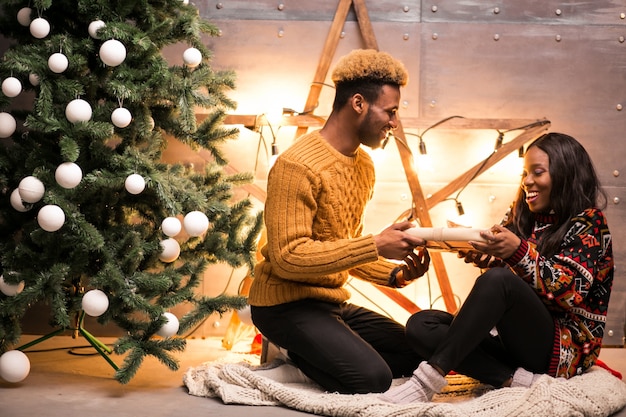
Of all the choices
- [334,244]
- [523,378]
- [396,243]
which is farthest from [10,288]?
[523,378]

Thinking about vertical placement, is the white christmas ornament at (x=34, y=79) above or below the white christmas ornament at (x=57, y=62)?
below

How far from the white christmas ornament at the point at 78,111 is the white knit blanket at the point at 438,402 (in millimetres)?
893

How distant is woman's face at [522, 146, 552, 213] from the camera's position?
8.08 ft

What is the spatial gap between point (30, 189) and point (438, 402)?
4.56 ft

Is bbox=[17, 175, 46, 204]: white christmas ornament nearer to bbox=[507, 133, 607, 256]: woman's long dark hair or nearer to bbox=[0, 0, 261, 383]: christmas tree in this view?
bbox=[0, 0, 261, 383]: christmas tree

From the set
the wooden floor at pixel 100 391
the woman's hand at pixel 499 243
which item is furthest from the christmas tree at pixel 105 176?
the woman's hand at pixel 499 243

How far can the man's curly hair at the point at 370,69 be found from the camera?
243cm

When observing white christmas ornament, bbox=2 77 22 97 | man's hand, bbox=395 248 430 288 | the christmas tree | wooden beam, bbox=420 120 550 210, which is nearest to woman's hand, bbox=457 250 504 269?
man's hand, bbox=395 248 430 288

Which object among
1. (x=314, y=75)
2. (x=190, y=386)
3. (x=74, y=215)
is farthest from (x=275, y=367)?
(x=314, y=75)

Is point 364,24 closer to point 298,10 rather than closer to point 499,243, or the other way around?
point 298,10

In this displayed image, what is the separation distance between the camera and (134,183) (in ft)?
7.95

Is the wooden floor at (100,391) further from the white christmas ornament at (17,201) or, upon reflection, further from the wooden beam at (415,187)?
the wooden beam at (415,187)

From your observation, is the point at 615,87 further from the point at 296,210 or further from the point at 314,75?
the point at 296,210

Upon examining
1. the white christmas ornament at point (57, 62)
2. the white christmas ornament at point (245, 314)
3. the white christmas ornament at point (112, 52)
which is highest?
the white christmas ornament at point (112, 52)
